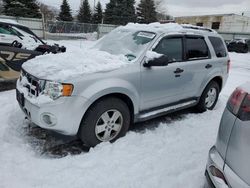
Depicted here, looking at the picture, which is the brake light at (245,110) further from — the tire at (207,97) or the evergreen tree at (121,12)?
the evergreen tree at (121,12)

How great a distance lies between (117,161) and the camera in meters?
3.22

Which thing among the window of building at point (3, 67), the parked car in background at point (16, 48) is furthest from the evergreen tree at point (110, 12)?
the window of building at point (3, 67)

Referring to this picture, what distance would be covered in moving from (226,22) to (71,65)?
148ft

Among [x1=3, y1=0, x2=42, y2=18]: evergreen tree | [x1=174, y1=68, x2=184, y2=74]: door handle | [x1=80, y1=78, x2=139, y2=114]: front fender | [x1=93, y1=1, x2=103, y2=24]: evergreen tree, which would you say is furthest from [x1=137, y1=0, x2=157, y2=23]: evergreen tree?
[x1=80, y1=78, x2=139, y2=114]: front fender

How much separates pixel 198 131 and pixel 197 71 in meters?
1.10

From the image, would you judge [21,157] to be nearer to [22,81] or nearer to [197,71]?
[22,81]

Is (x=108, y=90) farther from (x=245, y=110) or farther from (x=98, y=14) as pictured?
(x=98, y=14)

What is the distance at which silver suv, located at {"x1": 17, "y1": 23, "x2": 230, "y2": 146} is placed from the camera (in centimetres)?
311

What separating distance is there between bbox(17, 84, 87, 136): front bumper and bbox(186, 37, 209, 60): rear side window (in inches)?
92.2

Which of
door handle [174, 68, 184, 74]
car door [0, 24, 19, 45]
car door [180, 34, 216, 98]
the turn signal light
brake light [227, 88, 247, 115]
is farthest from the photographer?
car door [0, 24, 19, 45]

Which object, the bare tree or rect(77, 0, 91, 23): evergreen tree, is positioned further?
rect(77, 0, 91, 23): evergreen tree

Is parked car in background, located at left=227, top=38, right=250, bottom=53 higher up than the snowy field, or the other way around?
parked car in background, located at left=227, top=38, right=250, bottom=53

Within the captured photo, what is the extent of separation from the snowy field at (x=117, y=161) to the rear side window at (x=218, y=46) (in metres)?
1.85

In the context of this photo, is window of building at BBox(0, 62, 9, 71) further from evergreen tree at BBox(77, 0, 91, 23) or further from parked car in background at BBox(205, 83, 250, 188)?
evergreen tree at BBox(77, 0, 91, 23)
